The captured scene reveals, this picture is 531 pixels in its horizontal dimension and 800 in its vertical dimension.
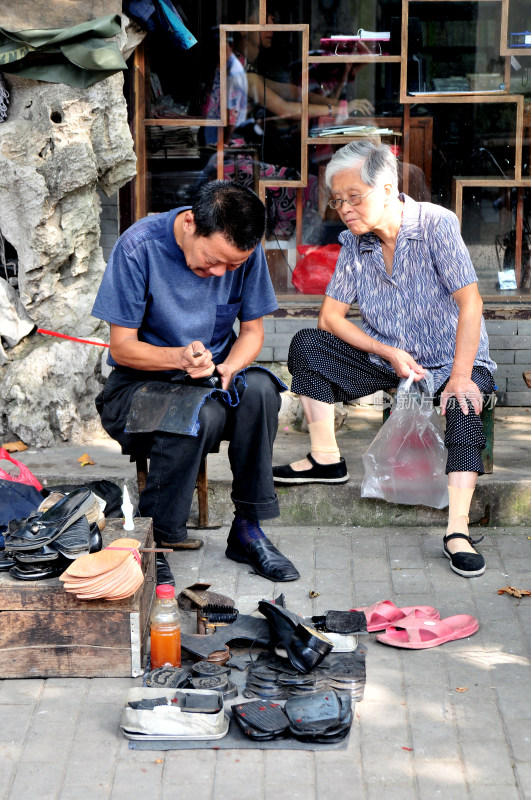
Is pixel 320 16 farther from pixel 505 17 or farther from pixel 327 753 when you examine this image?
pixel 327 753

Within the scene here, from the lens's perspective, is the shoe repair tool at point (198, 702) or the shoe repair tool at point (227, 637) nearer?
the shoe repair tool at point (198, 702)

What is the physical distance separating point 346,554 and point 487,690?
1161 millimetres

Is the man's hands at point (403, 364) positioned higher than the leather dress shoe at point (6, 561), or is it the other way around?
the man's hands at point (403, 364)

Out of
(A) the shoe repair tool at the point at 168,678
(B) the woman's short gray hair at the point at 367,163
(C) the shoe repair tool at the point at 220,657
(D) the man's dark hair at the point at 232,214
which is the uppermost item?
(B) the woman's short gray hair at the point at 367,163

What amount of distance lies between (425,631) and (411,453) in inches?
40.1

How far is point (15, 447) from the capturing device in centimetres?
504

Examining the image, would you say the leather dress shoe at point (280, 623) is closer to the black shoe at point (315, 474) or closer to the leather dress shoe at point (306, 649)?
the leather dress shoe at point (306, 649)

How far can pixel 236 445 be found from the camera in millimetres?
3916

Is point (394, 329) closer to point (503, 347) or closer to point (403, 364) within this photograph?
point (403, 364)

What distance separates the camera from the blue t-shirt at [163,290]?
3877 mm

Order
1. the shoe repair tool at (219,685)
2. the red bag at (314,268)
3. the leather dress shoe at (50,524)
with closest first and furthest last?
the shoe repair tool at (219,685)
the leather dress shoe at (50,524)
the red bag at (314,268)

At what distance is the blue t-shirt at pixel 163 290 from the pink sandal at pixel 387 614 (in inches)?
46.4

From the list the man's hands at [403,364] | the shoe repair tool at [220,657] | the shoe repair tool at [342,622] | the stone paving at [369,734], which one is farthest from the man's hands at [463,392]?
the shoe repair tool at [220,657]

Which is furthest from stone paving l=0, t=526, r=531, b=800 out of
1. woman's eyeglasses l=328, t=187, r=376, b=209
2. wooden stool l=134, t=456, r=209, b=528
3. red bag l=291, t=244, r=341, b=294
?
red bag l=291, t=244, r=341, b=294
